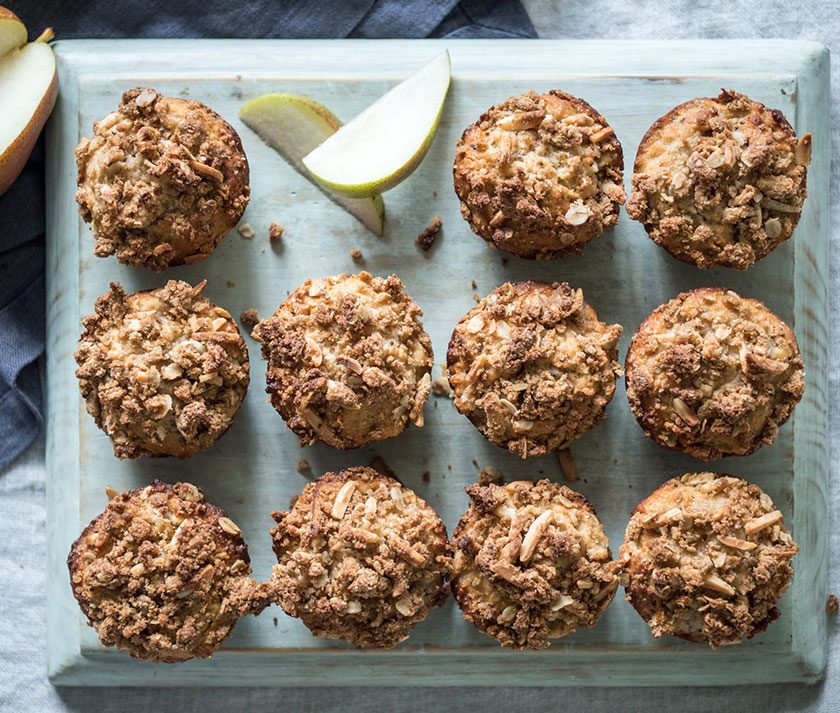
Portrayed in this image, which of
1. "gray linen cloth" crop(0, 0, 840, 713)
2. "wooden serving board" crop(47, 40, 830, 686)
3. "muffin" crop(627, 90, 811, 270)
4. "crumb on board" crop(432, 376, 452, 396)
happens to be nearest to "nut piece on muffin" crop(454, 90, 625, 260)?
"muffin" crop(627, 90, 811, 270)

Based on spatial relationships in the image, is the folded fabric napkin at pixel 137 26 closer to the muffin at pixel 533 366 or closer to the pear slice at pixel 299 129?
the pear slice at pixel 299 129

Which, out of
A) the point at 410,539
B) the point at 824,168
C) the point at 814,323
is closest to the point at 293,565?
the point at 410,539

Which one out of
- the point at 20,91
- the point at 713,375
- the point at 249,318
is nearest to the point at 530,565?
the point at 713,375

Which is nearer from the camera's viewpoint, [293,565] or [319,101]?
[293,565]

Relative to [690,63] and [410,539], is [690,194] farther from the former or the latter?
[410,539]

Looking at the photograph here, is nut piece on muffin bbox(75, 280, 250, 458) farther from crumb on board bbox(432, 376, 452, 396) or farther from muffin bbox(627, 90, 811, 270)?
muffin bbox(627, 90, 811, 270)

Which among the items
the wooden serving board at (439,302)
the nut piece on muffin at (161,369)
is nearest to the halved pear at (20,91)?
the wooden serving board at (439,302)
